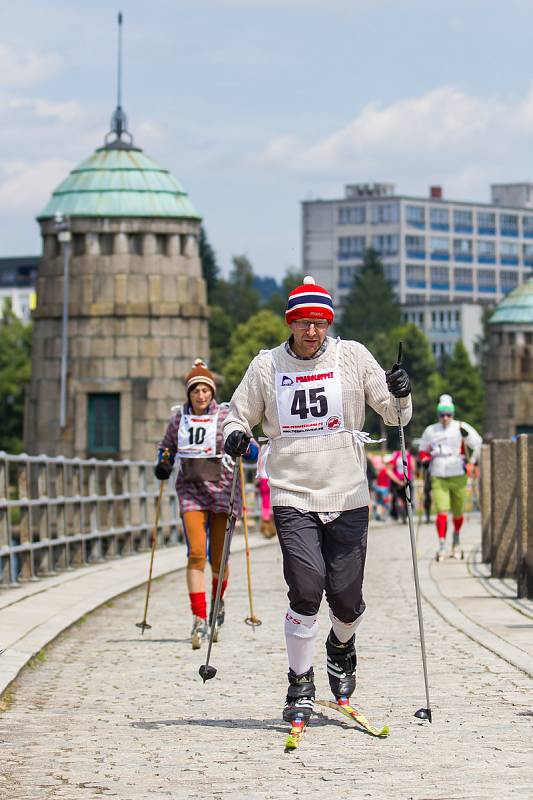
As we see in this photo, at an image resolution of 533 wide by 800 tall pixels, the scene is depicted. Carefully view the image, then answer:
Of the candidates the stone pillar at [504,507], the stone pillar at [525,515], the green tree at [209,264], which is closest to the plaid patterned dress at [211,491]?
the stone pillar at [525,515]

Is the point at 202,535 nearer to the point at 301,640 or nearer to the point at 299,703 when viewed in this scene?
the point at 301,640

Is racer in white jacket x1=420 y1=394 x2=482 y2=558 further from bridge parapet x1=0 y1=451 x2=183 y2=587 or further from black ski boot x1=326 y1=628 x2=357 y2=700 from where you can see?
black ski boot x1=326 y1=628 x2=357 y2=700

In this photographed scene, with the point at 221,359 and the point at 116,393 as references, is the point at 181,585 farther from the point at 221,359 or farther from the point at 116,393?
the point at 221,359

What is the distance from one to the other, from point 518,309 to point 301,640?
5639 centimetres

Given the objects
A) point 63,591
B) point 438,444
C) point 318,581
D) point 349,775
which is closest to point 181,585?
point 63,591

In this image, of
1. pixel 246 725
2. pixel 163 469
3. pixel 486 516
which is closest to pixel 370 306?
pixel 486 516

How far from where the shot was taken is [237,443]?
9242 millimetres

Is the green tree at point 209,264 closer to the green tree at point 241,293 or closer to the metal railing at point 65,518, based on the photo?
the green tree at point 241,293

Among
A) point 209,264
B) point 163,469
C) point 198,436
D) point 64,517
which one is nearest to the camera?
point 198,436

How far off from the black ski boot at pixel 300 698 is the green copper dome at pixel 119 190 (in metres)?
28.5

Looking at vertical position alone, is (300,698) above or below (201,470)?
below

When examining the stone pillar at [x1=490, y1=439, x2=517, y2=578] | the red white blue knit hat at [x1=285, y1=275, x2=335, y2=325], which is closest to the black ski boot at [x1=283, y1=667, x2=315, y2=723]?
the red white blue knit hat at [x1=285, y1=275, x2=335, y2=325]

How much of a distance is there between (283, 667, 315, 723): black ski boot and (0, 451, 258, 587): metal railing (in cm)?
786

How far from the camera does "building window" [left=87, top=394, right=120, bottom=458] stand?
120 feet
